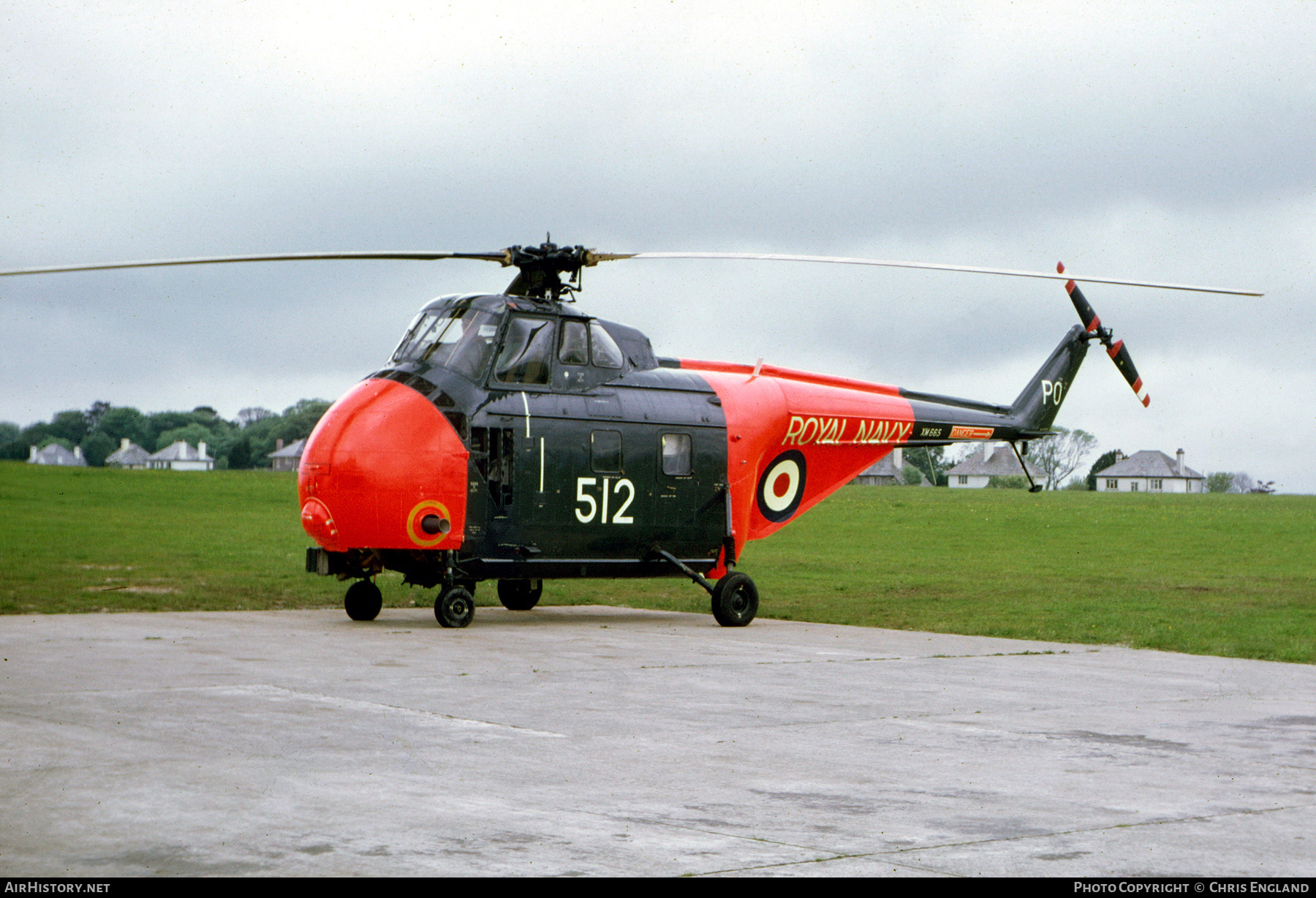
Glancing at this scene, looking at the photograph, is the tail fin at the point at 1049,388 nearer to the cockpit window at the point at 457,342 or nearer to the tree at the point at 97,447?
the cockpit window at the point at 457,342

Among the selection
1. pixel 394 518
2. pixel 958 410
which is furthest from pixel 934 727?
pixel 958 410

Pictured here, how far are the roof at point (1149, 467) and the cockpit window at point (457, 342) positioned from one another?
142 m

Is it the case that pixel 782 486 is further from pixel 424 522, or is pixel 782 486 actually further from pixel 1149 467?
pixel 1149 467

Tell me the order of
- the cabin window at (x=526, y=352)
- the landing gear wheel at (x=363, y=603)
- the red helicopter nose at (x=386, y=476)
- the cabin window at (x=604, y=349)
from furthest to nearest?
the cabin window at (x=604, y=349) < the landing gear wheel at (x=363, y=603) < the cabin window at (x=526, y=352) < the red helicopter nose at (x=386, y=476)

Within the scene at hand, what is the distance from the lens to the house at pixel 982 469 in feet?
431

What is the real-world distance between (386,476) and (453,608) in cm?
184

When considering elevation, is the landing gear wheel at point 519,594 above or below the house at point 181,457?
below

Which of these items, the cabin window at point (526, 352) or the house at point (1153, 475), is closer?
the cabin window at point (526, 352)

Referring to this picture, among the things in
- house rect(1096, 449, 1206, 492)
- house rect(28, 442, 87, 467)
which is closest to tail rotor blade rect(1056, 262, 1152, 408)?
house rect(28, 442, 87, 467)

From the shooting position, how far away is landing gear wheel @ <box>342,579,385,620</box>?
17.2 meters

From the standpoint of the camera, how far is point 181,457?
125312 millimetres

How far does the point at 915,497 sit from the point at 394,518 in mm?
58346

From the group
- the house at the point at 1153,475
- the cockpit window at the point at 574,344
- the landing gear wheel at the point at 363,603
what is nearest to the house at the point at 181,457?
the house at the point at 1153,475

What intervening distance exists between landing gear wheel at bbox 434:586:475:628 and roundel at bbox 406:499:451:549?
0.71 metres
